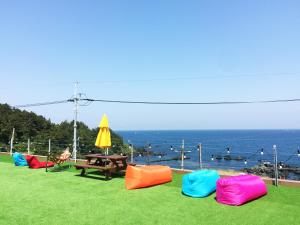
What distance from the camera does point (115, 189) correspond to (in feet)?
29.5

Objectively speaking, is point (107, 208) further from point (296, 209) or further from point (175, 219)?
point (296, 209)

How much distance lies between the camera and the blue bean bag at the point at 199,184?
7883 millimetres

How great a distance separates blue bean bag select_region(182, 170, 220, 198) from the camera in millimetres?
7883

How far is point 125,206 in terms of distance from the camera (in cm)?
714

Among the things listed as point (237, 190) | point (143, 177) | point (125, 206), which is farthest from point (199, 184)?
point (125, 206)

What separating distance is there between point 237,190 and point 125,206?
103 inches

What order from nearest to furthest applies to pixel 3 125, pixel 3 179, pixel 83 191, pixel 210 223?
pixel 210 223
pixel 83 191
pixel 3 179
pixel 3 125

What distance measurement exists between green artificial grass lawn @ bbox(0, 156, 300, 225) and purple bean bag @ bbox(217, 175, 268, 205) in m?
0.17

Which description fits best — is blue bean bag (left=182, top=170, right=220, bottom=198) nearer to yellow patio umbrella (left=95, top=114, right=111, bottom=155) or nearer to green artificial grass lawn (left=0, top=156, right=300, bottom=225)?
green artificial grass lawn (left=0, top=156, right=300, bottom=225)

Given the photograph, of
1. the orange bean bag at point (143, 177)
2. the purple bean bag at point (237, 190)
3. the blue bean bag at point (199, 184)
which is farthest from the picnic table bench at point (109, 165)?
the purple bean bag at point (237, 190)

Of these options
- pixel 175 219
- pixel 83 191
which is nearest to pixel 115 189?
pixel 83 191

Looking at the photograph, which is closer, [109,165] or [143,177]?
[143,177]

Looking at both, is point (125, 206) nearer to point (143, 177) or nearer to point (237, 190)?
point (143, 177)

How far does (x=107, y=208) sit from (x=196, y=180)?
2436mm
